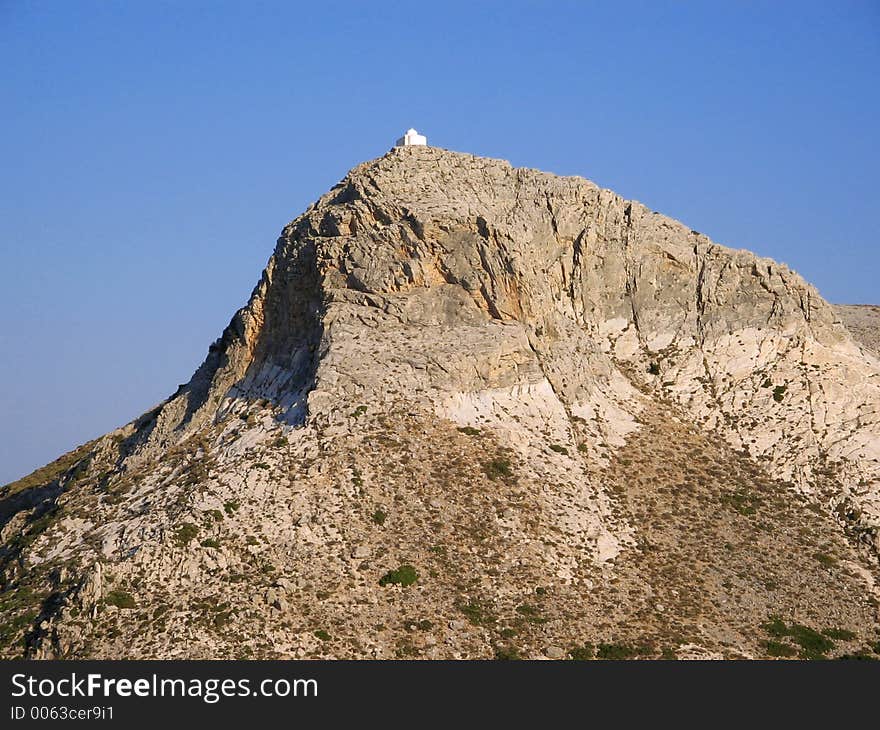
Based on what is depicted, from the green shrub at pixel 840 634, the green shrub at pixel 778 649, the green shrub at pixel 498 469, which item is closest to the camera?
the green shrub at pixel 778 649

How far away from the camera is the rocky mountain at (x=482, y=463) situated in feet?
171

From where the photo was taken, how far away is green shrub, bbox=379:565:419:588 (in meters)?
53.2

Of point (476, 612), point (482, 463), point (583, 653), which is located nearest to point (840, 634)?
point (583, 653)

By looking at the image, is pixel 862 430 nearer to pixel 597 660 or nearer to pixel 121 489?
pixel 597 660

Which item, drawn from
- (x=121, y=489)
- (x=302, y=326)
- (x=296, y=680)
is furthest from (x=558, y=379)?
(x=296, y=680)

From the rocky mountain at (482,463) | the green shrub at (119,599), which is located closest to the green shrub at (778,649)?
the rocky mountain at (482,463)

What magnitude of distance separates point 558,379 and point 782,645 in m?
17.6

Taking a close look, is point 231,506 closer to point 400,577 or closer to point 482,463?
point 400,577

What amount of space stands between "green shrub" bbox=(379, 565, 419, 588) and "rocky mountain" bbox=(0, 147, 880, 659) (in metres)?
0.09

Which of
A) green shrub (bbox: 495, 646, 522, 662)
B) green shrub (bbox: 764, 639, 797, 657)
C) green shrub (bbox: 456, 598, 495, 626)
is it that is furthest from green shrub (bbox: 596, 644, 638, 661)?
green shrub (bbox: 764, 639, 797, 657)

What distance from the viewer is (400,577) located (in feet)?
175

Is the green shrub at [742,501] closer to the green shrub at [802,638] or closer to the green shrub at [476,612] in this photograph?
the green shrub at [802,638]

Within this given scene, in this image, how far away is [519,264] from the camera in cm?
6606

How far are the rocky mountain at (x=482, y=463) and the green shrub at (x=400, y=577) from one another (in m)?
0.09
